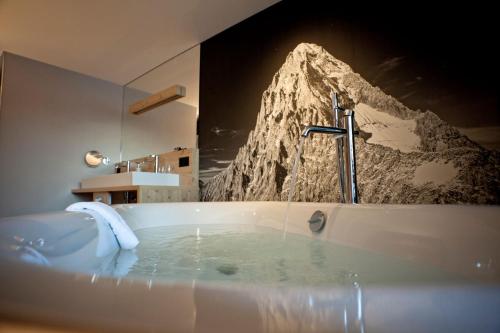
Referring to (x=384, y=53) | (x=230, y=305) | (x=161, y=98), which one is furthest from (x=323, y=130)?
(x=161, y=98)

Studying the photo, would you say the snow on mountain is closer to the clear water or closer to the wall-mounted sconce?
the clear water

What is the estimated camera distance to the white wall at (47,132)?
2953mm

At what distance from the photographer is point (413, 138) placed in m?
1.48

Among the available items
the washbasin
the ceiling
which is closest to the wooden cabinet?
the washbasin

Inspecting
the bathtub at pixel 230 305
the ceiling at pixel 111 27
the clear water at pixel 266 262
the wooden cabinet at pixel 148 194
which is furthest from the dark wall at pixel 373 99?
the bathtub at pixel 230 305

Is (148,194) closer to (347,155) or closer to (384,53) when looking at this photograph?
(347,155)

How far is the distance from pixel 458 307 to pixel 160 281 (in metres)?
0.25

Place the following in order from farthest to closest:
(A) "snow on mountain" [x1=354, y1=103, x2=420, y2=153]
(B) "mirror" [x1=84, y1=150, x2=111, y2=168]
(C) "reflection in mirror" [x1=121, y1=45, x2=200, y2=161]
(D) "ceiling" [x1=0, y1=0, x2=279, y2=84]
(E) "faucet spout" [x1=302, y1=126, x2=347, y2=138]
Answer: (B) "mirror" [x1=84, y1=150, x2=111, y2=168] → (C) "reflection in mirror" [x1=121, y1=45, x2=200, y2=161] → (D) "ceiling" [x1=0, y1=0, x2=279, y2=84] → (A) "snow on mountain" [x1=354, y1=103, x2=420, y2=153] → (E) "faucet spout" [x1=302, y1=126, x2=347, y2=138]

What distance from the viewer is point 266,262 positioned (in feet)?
2.79

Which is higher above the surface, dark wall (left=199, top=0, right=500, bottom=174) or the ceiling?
the ceiling

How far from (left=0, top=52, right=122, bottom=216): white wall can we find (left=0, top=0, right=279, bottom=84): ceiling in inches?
10.3

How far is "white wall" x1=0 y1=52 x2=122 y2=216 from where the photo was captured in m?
2.95

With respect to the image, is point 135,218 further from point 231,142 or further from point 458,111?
point 458,111

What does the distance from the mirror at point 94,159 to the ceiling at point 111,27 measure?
1068 mm
